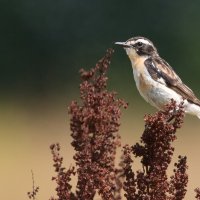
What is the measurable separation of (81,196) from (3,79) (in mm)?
15891

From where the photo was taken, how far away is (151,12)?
27.8 meters

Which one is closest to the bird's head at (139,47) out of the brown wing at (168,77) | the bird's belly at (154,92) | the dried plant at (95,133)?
the brown wing at (168,77)

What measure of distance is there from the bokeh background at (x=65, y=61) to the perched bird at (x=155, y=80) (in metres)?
4.76

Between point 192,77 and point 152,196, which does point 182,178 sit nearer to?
point 152,196

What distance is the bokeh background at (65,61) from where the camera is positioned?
56.3ft

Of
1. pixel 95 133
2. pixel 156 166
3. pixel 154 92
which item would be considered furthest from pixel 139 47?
pixel 95 133

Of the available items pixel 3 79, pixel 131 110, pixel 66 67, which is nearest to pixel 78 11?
pixel 66 67

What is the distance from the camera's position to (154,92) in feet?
29.5

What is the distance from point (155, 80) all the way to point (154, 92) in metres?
0.18

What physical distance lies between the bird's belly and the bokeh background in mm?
5131

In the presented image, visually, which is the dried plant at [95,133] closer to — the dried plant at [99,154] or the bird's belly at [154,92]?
the dried plant at [99,154]

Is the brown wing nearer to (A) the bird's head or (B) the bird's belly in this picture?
(B) the bird's belly

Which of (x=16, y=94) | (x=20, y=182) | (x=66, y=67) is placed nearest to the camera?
(x=20, y=182)

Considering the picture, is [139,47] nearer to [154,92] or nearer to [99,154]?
[154,92]
